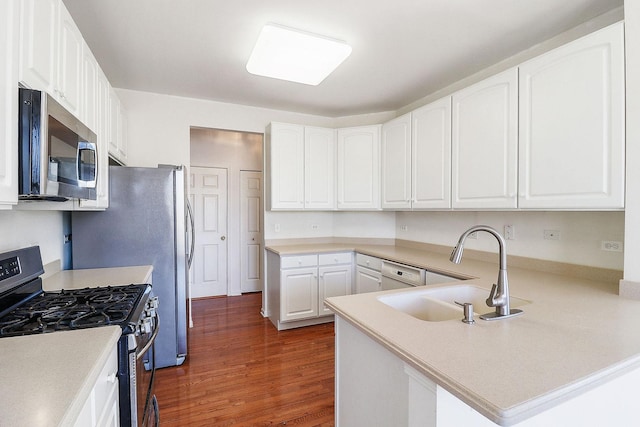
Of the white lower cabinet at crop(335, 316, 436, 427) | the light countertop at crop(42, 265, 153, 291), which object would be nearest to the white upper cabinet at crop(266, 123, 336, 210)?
A: the light countertop at crop(42, 265, 153, 291)

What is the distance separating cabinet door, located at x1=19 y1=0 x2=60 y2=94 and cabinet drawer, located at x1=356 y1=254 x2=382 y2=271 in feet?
8.60

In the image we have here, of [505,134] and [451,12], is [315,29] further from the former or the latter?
[505,134]

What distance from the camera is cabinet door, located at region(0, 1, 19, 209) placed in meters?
0.93

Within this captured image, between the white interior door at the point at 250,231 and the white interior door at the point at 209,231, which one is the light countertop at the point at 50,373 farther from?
the white interior door at the point at 250,231

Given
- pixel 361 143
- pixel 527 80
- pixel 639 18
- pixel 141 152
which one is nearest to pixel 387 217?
pixel 361 143

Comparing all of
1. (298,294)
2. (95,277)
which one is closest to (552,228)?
(298,294)

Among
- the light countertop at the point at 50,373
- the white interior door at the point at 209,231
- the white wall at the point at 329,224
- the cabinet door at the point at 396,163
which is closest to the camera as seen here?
the light countertop at the point at 50,373

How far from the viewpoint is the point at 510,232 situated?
2330 millimetres

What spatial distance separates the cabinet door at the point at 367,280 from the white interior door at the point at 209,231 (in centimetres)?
228

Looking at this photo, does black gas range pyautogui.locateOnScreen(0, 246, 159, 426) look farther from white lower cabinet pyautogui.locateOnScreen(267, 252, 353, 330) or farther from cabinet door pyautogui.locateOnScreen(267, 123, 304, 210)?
cabinet door pyautogui.locateOnScreen(267, 123, 304, 210)

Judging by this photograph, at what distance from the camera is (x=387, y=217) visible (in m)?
3.68

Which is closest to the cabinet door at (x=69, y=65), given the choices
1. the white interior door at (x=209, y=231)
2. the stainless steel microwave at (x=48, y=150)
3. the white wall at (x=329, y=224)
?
the stainless steel microwave at (x=48, y=150)

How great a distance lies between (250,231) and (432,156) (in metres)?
3.05

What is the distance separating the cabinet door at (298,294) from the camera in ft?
10.2
